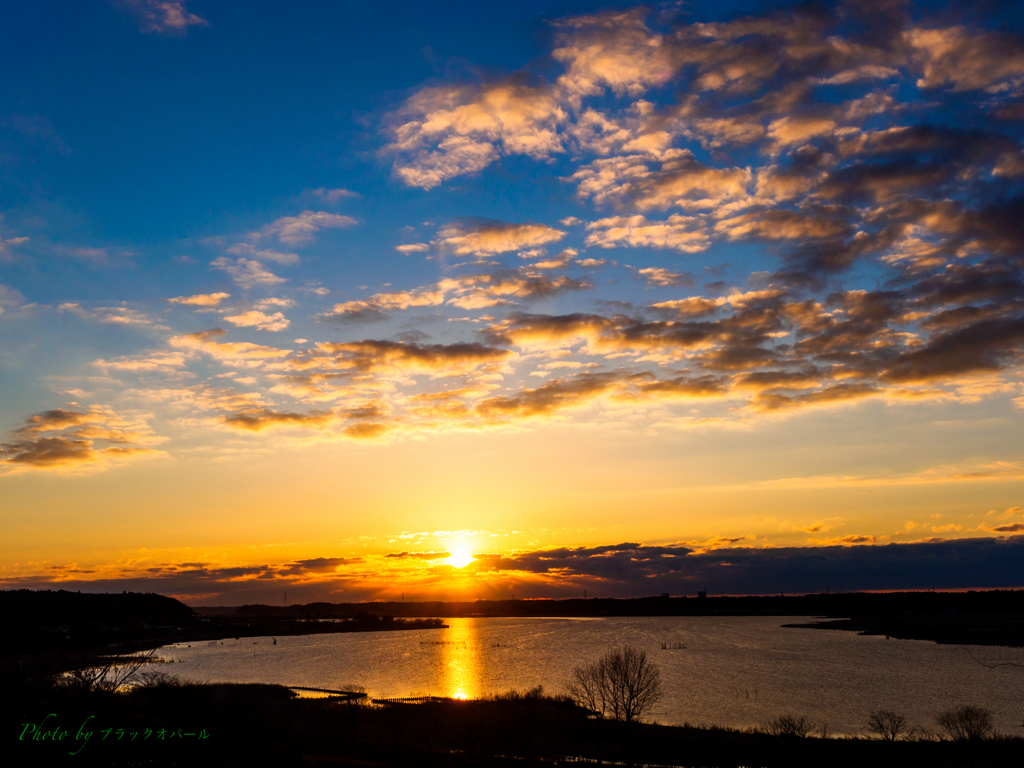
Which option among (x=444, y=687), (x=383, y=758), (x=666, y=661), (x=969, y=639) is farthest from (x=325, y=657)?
(x=969, y=639)

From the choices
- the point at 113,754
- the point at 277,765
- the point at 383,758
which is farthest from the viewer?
the point at 383,758

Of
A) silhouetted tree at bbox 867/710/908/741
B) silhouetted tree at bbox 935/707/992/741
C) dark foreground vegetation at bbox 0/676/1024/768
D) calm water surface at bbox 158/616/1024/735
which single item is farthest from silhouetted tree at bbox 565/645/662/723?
silhouetted tree at bbox 935/707/992/741

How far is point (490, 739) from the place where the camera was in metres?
66.4

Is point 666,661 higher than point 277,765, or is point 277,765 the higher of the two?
point 277,765

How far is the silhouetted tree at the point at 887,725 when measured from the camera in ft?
234

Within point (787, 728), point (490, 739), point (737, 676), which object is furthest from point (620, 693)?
point (737, 676)

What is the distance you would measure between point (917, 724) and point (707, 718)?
23.8 metres

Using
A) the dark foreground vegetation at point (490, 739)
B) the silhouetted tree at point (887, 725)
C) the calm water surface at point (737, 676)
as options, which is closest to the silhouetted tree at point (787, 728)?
the dark foreground vegetation at point (490, 739)

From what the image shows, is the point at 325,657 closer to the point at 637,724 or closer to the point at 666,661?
the point at 666,661

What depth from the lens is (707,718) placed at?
8412 cm

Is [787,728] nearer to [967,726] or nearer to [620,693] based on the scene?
[967,726]

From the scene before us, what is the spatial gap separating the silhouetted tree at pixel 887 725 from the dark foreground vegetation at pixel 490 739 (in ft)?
8.41

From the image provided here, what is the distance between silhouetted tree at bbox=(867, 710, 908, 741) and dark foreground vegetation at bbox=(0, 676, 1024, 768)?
2.56m

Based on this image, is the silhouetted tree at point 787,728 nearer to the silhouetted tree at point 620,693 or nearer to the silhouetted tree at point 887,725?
the silhouetted tree at point 887,725
